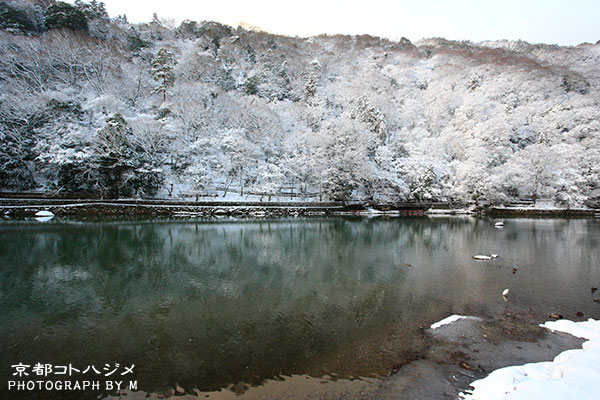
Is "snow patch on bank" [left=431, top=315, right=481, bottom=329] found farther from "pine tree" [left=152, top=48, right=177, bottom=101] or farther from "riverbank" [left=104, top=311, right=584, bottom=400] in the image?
"pine tree" [left=152, top=48, right=177, bottom=101]

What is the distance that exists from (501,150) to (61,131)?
48185mm

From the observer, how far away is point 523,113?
45.0 metres

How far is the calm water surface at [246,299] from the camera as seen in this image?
499cm

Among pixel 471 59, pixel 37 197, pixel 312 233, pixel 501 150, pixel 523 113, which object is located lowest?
pixel 312 233

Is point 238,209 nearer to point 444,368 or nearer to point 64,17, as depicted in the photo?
point 444,368

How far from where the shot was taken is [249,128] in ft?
135

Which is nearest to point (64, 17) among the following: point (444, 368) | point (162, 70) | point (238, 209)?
point (162, 70)

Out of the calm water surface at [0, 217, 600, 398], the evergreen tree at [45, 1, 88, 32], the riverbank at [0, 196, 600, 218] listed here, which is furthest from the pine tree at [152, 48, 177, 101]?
the calm water surface at [0, 217, 600, 398]

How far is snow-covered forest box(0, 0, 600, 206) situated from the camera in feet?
86.1

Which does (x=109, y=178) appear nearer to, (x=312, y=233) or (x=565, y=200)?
(x=312, y=233)

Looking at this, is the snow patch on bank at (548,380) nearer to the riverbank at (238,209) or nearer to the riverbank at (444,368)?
the riverbank at (444,368)

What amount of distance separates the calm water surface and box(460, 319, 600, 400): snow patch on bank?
1322 millimetres

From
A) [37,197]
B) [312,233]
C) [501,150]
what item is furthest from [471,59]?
[37,197]

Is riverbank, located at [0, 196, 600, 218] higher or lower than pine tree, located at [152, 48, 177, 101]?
lower
